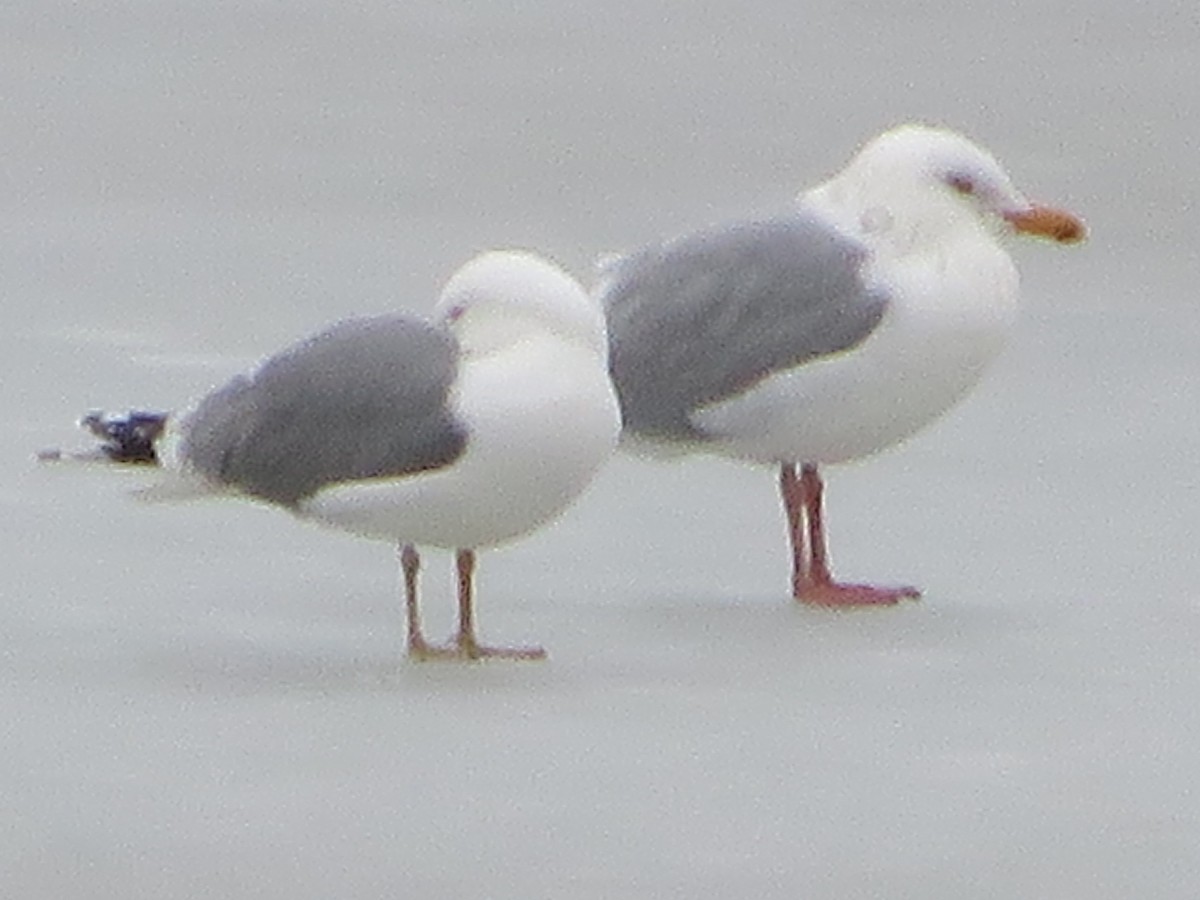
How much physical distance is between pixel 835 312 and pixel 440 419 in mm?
721

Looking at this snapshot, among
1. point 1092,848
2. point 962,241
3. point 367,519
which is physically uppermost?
point 962,241

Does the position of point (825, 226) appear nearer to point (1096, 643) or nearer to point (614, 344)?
point (614, 344)

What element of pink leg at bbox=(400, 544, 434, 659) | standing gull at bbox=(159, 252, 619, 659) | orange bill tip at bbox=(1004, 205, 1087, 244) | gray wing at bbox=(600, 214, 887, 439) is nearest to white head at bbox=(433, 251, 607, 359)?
standing gull at bbox=(159, 252, 619, 659)

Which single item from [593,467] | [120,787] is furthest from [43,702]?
[593,467]

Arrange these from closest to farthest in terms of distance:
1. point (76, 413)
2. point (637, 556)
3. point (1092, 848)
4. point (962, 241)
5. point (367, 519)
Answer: point (1092, 848) → point (367, 519) → point (962, 241) → point (637, 556) → point (76, 413)

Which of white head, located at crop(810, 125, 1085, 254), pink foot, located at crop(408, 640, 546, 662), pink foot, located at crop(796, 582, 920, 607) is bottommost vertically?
pink foot, located at crop(408, 640, 546, 662)

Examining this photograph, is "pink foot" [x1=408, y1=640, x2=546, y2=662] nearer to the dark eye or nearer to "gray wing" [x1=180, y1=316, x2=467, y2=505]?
"gray wing" [x1=180, y1=316, x2=467, y2=505]

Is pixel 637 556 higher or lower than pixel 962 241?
lower

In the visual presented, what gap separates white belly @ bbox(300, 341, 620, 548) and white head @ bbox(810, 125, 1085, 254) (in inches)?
26.4

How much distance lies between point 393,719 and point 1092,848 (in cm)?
94

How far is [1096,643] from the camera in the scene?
17.5ft

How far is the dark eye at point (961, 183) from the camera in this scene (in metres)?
5.31

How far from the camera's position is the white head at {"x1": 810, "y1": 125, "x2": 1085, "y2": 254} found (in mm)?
5289

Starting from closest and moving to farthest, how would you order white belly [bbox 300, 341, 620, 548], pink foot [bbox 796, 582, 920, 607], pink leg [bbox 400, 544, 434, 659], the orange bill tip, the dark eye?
white belly [bbox 300, 341, 620, 548], pink leg [bbox 400, 544, 434, 659], the orange bill tip, the dark eye, pink foot [bbox 796, 582, 920, 607]
